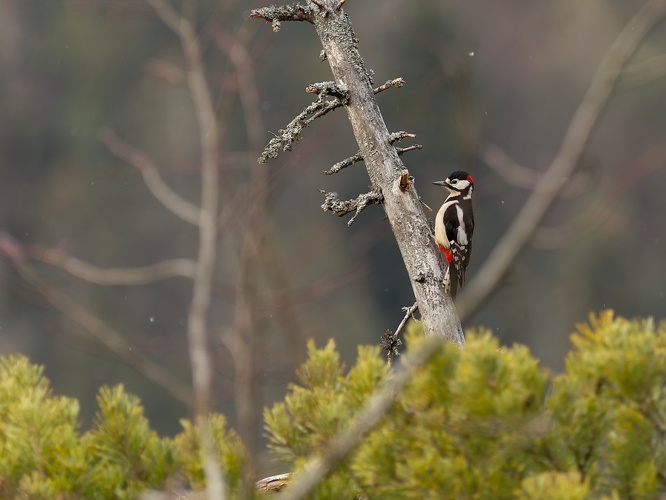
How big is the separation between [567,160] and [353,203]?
2972 mm

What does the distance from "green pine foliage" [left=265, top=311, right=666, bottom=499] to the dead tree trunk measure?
1.84 m

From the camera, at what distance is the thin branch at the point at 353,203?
454cm

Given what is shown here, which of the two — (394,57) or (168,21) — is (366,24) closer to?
(394,57)

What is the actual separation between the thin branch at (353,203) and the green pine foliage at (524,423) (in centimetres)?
204

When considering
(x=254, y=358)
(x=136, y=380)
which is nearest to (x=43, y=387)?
(x=254, y=358)

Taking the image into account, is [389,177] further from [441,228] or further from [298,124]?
[441,228]

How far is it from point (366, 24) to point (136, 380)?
1533 cm

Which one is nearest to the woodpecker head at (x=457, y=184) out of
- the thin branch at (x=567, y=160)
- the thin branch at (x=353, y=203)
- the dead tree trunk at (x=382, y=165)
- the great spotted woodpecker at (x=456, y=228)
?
the great spotted woodpecker at (x=456, y=228)

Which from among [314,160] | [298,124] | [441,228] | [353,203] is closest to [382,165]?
[353,203]

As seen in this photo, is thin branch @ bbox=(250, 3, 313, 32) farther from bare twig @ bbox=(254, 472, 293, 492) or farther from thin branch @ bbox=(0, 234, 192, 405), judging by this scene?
thin branch @ bbox=(0, 234, 192, 405)

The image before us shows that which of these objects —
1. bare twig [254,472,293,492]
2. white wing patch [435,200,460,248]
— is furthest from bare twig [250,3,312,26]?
bare twig [254,472,293,492]

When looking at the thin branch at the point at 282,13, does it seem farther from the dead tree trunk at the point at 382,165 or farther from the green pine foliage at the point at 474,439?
the green pine foliage at the point at 474,439

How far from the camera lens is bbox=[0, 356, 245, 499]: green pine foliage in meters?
2.67

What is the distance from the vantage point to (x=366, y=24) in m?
38.7
